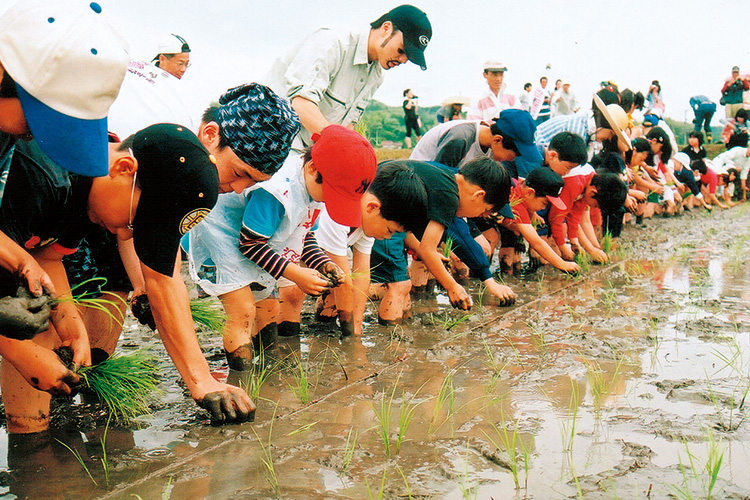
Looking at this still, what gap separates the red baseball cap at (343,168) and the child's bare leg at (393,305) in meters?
0.93

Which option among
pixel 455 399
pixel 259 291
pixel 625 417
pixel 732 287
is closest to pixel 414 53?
pixel 259 291

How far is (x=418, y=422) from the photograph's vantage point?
7.02ft

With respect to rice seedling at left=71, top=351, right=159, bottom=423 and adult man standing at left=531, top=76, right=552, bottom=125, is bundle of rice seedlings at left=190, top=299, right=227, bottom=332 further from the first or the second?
adult man standing at left=531, top=76, right=552, bottom=125

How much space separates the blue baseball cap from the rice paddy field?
137 centimetres

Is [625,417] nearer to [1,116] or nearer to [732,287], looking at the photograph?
[1,116]

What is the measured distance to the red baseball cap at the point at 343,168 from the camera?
2.70m

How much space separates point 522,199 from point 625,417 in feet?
9.52

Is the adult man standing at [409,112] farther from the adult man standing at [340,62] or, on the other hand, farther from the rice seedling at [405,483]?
the rice seedling at [405,483]

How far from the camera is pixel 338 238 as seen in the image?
3.52 metres

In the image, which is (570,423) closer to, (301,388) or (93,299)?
(301,388)

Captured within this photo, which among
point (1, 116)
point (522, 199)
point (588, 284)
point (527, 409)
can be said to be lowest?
point (588, 284)

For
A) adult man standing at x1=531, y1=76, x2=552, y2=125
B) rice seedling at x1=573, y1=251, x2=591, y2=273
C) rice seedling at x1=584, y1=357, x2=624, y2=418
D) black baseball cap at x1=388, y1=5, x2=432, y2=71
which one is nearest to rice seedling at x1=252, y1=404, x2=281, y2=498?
rice seedling at x1=584, y1=357, x2=624, y2=418

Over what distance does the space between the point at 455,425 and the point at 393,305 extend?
1.56 m

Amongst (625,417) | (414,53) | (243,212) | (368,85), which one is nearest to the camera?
(625,417)
